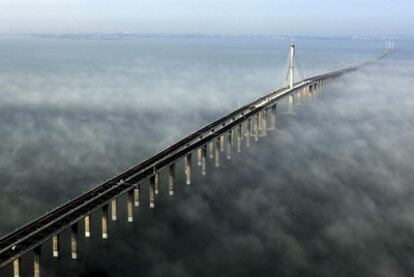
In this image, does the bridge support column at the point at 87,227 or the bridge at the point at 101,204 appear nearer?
the bridge at the point at 101,204

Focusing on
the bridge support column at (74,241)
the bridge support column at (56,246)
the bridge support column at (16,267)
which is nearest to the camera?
the bridge support column at (16,267)

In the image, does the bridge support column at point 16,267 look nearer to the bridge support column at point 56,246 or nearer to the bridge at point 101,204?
the bridge at point 101,204

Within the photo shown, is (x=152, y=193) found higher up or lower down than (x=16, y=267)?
higher up

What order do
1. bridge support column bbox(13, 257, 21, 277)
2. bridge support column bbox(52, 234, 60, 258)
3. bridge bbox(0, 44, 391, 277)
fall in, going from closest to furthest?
bridge support column bbox(13, 257, 21, 277), bridge bbox(0, 44, 391, 277), bridge support column bbox(52, 234, 60, 258)

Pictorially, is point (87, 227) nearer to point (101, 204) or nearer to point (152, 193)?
point (101, 204)

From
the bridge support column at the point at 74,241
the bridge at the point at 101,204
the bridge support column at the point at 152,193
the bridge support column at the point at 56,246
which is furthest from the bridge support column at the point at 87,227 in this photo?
the bridge support column at the point at 152,193

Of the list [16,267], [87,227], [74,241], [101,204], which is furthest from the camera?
[87,227]

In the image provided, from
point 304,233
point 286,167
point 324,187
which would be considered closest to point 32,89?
point 286,167

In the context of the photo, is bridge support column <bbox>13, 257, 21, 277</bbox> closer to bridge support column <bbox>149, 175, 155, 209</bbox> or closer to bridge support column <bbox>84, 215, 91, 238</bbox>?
bridge support column <bbox>84, 215, 91, 238</bbox>

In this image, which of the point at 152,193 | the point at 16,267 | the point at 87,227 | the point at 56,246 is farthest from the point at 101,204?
the point at 16,267

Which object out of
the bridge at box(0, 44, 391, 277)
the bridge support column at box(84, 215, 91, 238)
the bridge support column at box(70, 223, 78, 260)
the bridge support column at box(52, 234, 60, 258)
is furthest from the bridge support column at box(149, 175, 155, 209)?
the bridge support column at box(52, 234, 60, 258)

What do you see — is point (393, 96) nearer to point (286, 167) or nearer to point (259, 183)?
point (286, 167)
